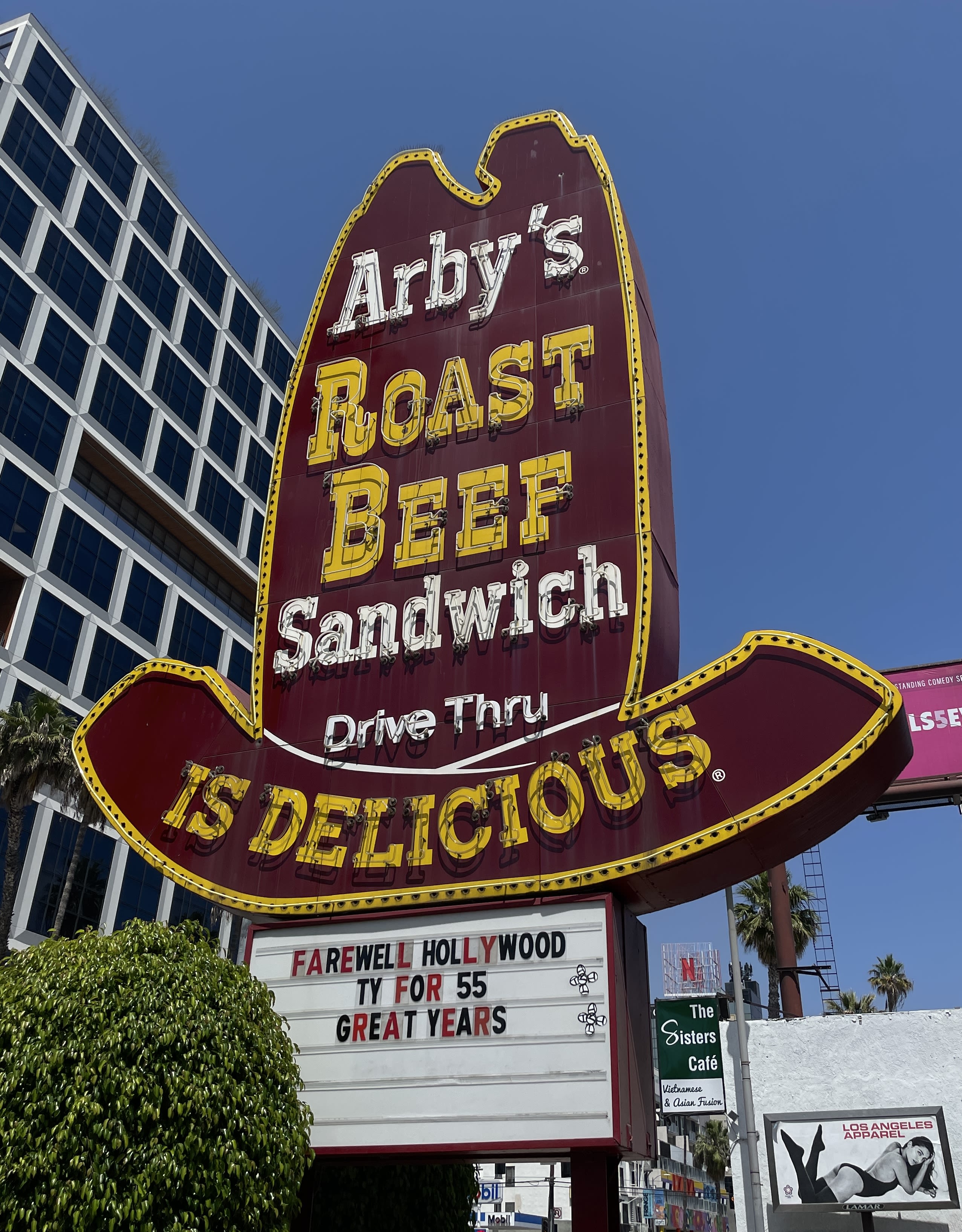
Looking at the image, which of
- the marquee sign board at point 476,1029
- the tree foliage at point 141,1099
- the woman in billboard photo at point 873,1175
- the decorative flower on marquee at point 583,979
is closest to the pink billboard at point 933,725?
the woman in billboard photo at point 873,1175

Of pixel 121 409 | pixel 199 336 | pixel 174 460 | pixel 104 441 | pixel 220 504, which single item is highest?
pixel 199 336

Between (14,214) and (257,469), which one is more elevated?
(257,469)

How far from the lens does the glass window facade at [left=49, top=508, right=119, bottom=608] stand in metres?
55.0

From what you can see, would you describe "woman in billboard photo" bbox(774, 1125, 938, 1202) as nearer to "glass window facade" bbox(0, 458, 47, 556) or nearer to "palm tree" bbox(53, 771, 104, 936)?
"palm tree" bbox(53, 771, 104, 936)

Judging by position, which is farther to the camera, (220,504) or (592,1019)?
(220,504)

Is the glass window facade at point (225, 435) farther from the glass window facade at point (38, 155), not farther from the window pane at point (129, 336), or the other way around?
the glass window facade at point (38, 155)

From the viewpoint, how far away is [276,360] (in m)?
82.6

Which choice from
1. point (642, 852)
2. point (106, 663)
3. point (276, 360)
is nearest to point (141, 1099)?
point (642, 852)

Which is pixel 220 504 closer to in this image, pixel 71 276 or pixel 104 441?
pixel 104 441

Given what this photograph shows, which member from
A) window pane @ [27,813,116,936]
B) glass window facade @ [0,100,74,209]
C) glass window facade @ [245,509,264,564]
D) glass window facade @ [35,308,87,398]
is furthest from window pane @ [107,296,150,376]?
window pane @ [27,813,116,936]

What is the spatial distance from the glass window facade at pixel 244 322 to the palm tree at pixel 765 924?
51.5 metres

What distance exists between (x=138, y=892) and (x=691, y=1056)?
35.6 metres

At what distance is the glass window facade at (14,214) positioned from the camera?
55.3m

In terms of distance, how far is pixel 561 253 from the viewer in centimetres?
1931
